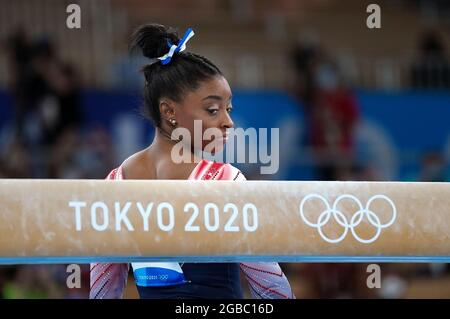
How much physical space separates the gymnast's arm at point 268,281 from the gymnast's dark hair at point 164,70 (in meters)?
0.39

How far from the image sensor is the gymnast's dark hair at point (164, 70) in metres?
3.26

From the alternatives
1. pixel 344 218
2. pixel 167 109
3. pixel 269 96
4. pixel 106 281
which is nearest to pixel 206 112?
pixel 167 109

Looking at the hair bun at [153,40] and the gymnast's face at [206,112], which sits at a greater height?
the hair bun at [153,40]

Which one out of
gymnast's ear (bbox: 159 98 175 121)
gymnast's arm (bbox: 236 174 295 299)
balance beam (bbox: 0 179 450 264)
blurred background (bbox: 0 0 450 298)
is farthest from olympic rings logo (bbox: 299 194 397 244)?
blurred background (bbox: 0 0 450 298)

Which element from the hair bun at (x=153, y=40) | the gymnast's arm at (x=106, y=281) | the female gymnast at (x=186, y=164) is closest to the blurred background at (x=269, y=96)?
the gymnast's arm at (x=106, y=281)

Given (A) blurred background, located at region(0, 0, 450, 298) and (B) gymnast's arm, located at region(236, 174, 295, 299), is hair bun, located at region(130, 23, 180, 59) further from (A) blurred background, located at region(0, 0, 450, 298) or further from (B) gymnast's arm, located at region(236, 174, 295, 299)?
(A) blurred background, located at region(0, 0, 450, 298)

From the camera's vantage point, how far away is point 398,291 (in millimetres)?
6684

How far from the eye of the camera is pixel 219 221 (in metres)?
3.09

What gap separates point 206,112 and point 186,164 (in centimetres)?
20

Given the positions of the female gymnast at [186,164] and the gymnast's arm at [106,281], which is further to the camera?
the gymnast's arm at [106,281]

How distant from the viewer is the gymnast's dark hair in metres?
3.26

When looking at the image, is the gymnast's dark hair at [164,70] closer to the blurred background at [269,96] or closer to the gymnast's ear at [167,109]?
the gymnast's ear at [167,109]

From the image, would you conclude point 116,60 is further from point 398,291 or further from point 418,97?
point 398,291

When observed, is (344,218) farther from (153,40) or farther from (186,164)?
(153,40)
